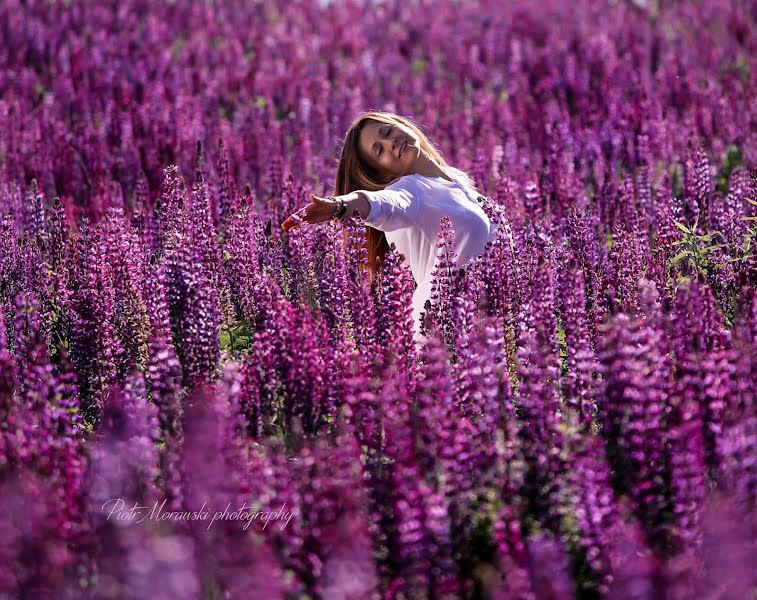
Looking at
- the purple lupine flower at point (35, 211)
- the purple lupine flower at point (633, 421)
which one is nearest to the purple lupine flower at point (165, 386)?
the purple lupine flower at point (633, 421)

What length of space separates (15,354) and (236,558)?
9.25 ft

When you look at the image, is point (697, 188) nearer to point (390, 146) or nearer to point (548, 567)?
point (390, 146)

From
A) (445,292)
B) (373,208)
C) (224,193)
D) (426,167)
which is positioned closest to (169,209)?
(224,193)

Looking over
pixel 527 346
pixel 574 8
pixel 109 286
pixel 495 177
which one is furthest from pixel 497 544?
pixel 574 8

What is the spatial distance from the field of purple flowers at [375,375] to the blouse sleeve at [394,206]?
0.78ft

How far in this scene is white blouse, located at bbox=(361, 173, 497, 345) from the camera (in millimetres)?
4977

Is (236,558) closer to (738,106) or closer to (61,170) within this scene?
(61,170)

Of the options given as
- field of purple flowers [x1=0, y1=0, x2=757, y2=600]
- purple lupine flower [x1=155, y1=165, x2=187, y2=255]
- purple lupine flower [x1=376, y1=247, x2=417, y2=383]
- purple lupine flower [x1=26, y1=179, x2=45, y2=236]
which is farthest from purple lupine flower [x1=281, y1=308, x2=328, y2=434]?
purple lupine flower [x1=26, y1=179, x2=45, y2=236]

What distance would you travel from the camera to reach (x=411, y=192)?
5109 mm

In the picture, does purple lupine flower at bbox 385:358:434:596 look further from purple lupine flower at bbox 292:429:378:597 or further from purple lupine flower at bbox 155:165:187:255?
purple lupine flower at bbox 155:165:187:255

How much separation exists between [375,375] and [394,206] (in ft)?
3.51

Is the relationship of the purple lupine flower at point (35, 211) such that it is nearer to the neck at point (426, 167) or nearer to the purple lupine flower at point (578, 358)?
the neck at point (426, 167)

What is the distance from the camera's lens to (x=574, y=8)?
54.0 feet

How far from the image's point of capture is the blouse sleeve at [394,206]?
4.71m
